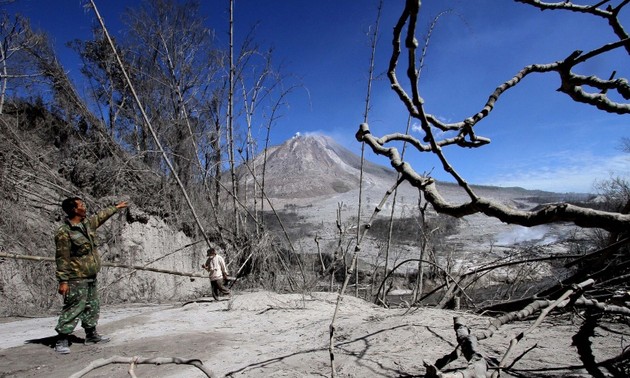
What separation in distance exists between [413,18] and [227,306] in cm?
461

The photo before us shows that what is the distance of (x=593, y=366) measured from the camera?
1350 mm

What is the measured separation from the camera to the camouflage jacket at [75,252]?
3.36 meters

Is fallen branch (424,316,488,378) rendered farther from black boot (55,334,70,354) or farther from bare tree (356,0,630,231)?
black boot (55,334,70,354)

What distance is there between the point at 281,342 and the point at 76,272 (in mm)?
1910

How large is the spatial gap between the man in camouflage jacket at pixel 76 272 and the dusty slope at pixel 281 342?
0.21 metres

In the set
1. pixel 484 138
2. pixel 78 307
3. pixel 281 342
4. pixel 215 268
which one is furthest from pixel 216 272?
pixel 484 138

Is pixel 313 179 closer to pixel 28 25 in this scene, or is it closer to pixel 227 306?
pixel 28 25

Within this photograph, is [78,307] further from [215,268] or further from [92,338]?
[215,268]

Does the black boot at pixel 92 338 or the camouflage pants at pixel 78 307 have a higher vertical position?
the camouflage pants at pixel 78 307

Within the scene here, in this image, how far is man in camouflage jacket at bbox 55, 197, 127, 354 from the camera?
335 centimetres

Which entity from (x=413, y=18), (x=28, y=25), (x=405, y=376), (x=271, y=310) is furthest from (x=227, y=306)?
(x=28, y=25)

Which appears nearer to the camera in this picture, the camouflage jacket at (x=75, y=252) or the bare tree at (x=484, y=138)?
the bare tree at (x=484, y=138)

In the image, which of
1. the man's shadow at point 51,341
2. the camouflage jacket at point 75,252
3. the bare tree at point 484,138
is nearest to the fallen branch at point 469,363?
the bare tree at point 484,138

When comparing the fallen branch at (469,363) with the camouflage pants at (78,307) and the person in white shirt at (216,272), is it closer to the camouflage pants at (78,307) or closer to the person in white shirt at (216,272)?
the camouflage pants at (78,307)
